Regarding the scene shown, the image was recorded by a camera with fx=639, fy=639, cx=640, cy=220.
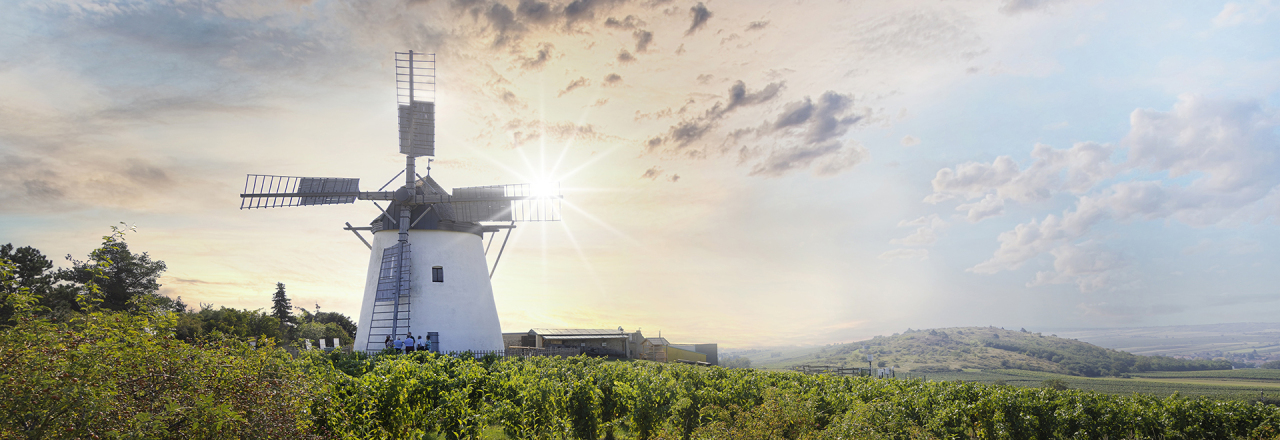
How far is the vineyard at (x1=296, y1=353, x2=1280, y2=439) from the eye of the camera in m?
12.1

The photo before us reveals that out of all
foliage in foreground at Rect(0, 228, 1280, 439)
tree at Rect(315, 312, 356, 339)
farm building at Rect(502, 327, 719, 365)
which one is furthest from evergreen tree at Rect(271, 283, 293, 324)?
foliage in foreground at Rect(0, 228, 1280, 439)

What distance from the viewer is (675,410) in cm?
1399

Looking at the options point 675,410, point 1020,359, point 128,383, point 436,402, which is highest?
point 128,383

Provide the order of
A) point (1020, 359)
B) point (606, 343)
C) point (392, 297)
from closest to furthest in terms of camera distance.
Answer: point (392, 297) < point (606, 343) < point (1020, 359)

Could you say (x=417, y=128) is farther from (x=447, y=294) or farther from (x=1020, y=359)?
(x=1020, y=359)

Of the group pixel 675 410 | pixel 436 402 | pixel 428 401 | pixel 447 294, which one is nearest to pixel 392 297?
pixel 447 294

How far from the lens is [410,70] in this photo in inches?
1393

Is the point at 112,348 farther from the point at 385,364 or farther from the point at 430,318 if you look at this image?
the point at 430,318

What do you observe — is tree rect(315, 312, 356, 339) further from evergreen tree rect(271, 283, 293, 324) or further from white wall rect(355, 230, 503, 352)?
white wall rect(355, 230, 503, 352)

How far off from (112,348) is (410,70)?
30.6 m

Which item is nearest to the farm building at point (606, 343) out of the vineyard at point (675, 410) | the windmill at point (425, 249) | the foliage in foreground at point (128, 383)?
the windmill at point (425, 249)

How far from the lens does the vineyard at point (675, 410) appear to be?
12055mm

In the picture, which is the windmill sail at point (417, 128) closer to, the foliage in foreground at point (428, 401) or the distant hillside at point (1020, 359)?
the foliage in foreground at point (428, 401)

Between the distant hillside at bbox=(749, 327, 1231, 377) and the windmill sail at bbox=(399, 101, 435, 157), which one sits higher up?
the windmill sail at bbox=(399, 101, 435, 157)
